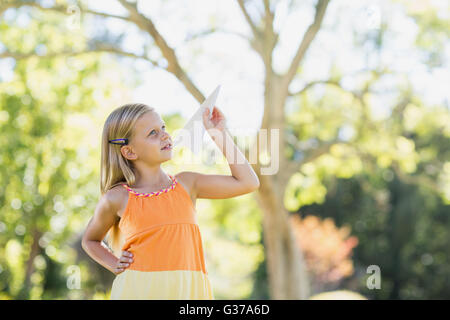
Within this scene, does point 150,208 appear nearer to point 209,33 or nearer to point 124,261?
point 124,261

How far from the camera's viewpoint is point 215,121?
1.98 m

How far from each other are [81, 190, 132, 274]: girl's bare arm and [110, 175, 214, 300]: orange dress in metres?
0.06

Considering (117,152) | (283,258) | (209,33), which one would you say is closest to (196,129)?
(117,152)

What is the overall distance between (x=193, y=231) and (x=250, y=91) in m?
5.09

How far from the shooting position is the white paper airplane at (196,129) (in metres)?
1.90

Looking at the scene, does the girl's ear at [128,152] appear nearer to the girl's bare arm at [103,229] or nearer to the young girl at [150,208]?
the young girl at [150,208]

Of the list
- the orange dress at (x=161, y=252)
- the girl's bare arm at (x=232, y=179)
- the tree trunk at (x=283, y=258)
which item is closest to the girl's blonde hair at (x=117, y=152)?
the orange dress at (x=161, y=252)

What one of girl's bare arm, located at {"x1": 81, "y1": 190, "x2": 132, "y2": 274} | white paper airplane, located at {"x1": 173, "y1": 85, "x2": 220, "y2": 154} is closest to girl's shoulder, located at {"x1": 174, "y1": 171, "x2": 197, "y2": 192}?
white paper airplane, located at {"x1": 173, "y1": 85, "x2": 220, "y2": 154}

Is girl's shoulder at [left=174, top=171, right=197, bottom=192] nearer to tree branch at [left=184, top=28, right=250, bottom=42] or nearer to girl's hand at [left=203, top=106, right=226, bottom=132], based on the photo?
girl's hand at [left=203, top=106, right=226, bottom=132]

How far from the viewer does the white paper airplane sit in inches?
75.0

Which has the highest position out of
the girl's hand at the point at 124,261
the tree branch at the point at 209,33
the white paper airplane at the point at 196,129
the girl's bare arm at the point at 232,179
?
the tree branch at the point at 209,33

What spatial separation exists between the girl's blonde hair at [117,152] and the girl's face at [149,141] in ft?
0.08

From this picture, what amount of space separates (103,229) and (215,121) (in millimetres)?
578

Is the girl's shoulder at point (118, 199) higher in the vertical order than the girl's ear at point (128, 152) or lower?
lower
